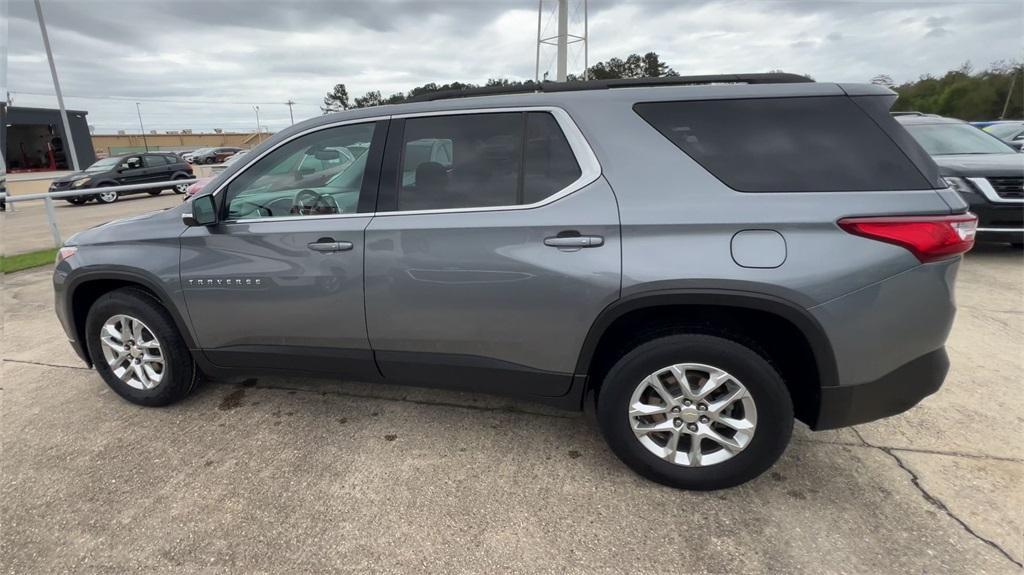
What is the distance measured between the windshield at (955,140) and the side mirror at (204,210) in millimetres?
8189

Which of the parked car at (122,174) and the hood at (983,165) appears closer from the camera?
the hood at (983,165)

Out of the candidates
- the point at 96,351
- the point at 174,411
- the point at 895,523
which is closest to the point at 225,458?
the point at 174,411

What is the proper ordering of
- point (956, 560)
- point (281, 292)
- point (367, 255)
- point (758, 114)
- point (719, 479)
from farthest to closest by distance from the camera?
point (281, 292), point (367, 255), point (719, 479), point (758, 114), point (956, 560)

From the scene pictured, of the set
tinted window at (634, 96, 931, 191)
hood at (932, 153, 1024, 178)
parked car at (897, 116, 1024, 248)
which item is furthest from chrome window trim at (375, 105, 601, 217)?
hood at (932, 153, 1024, 178)

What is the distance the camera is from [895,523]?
2262mm

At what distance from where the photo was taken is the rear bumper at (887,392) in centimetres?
222

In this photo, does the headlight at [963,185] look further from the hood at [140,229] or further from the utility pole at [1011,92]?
the utility pole at [1011,92]

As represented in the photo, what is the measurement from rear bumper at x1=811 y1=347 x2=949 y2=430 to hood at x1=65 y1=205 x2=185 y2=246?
133 inches

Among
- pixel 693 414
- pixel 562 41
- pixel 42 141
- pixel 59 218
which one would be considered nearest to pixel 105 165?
pixel 59 218

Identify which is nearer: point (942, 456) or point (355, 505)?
point (355, 505)

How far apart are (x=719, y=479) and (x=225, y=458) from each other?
2.47 metres

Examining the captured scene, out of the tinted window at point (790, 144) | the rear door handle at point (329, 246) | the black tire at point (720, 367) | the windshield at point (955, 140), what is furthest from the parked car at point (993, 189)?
the rear door handle at point (329, 246)

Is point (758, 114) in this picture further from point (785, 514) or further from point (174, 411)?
point (174, 411)

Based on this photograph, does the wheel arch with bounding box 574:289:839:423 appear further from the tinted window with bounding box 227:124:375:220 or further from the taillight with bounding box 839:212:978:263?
the tinted window with bounding box 227:124:375:220
